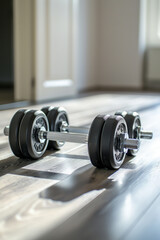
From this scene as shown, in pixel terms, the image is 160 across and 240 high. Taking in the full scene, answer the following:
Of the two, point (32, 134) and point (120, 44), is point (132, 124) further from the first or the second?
point (120, 44)

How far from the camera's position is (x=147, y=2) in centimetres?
525

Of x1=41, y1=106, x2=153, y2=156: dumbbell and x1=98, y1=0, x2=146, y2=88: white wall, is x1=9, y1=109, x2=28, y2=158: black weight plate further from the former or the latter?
x1=98, y1=0, x2=146, y2=88: white wall

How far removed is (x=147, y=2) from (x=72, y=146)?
3969 mm

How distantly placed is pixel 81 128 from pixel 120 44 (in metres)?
3.93

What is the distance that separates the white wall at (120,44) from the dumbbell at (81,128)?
12.2 feet

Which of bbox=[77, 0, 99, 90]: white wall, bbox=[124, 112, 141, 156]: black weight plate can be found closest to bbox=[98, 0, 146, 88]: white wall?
bbox=[77, 0, 99, 90]: white wall

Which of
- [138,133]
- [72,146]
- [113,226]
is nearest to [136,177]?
[138,133]

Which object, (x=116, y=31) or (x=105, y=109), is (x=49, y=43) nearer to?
Result: (x=105, y=109)

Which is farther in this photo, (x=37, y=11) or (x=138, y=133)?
(x=37, y=11)

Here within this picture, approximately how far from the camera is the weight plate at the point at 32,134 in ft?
4.60

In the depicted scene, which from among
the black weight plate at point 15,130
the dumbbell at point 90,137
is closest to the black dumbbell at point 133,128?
the dumbbell at point 90,137

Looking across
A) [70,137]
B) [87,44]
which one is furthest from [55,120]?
[87,44]

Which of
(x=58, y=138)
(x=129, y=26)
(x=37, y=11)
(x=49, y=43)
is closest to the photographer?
(x=58, y=138)

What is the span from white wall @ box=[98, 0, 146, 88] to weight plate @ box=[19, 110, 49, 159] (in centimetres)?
391
